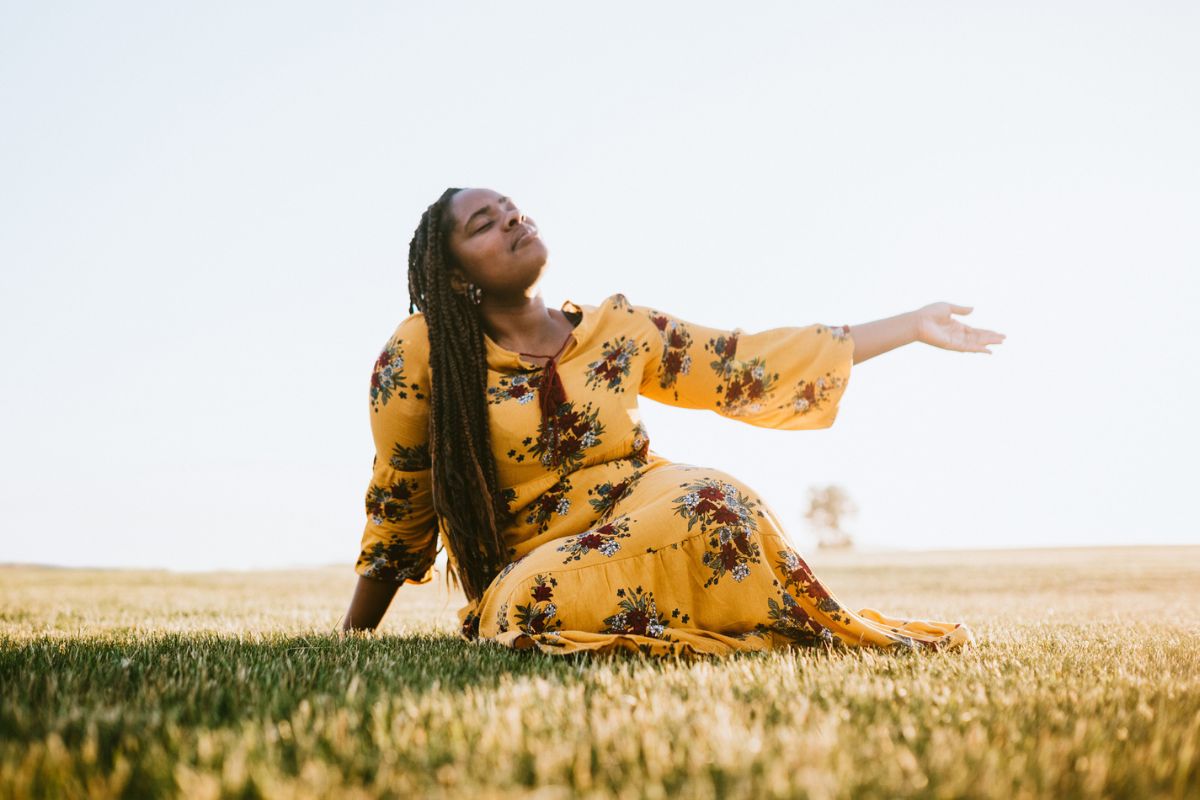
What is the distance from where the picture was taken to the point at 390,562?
436 centimetres

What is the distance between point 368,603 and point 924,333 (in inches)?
133

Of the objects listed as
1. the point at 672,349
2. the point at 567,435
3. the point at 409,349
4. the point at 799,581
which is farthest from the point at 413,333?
the point at 799,581

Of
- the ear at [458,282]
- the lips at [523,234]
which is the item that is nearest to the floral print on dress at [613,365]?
the lips at [523,234]

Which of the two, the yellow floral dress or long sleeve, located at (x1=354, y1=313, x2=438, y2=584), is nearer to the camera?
the yellow floral dress

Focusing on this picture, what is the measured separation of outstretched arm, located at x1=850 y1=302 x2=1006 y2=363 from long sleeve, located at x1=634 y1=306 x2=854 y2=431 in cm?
10

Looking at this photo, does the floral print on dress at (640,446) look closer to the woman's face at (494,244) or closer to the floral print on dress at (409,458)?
the woman's face at (494,244)

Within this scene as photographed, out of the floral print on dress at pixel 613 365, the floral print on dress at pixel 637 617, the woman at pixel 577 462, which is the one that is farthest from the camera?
the floral print on dress at pixel 613 365

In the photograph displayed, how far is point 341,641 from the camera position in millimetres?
3471

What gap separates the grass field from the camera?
1414 mm

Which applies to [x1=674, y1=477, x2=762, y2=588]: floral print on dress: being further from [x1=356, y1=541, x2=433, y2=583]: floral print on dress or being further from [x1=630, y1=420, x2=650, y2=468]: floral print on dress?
[x1=356, y1=541, x2=433, y2=583]: floral print on dress

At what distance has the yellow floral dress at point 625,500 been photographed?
3408 mm

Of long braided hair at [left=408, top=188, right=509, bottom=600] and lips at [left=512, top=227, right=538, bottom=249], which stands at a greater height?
lips at [left=512, top=227, right=538, bottom=249]

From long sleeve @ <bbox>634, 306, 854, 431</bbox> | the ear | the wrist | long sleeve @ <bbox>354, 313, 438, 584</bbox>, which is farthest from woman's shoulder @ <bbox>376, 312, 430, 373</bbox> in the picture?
the wrist

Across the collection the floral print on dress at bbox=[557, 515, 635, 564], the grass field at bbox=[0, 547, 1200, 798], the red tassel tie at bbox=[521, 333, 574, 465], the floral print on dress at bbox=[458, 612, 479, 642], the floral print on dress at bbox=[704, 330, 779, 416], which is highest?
the floral print on dress at bbox=[704, 330, 779, 416]
